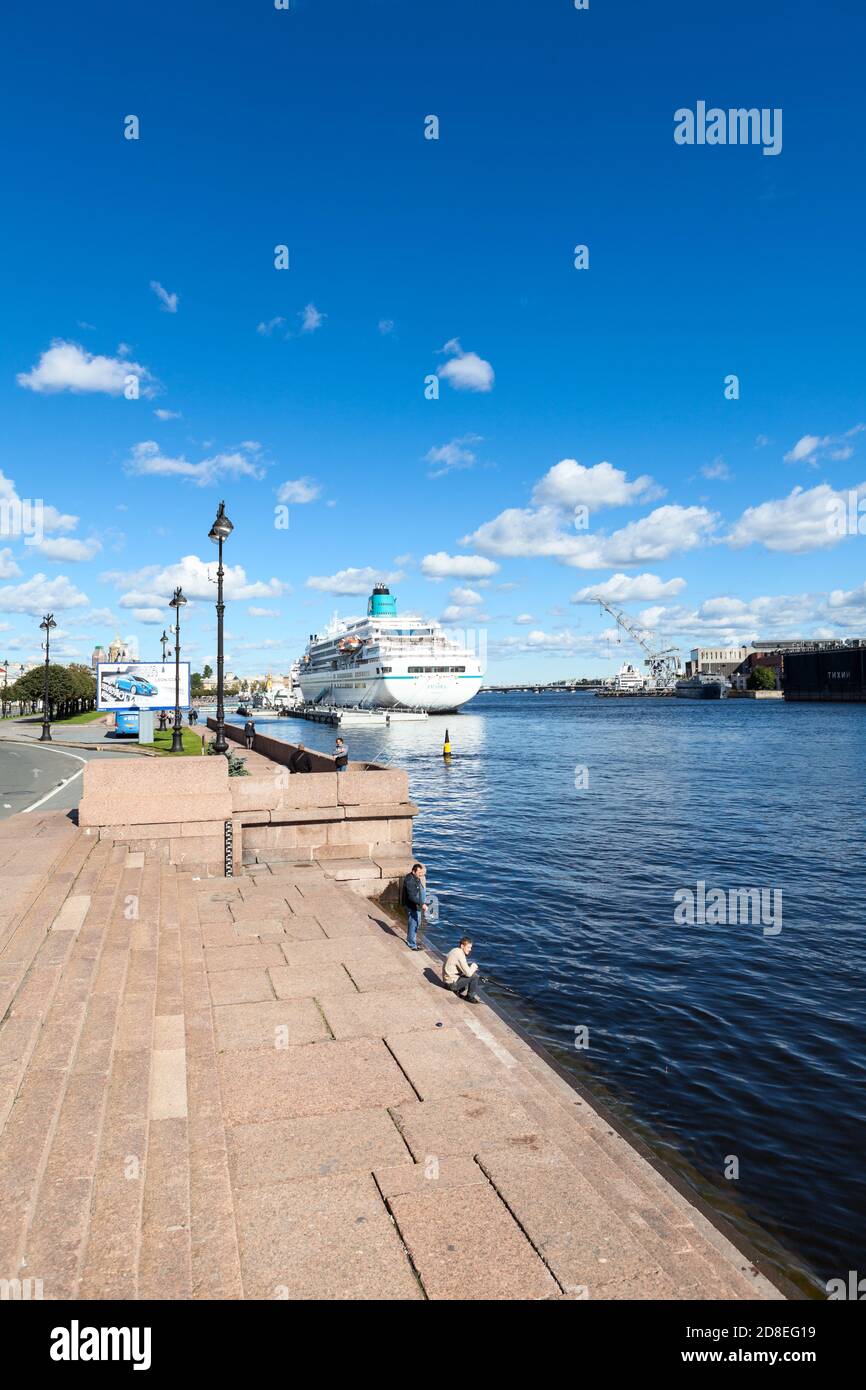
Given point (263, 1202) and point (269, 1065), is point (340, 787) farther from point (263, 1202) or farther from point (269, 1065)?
point (263, 1202)

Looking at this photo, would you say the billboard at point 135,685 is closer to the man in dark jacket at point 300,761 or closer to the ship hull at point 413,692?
the man in dark jacket at point 300,761

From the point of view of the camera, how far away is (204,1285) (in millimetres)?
4582

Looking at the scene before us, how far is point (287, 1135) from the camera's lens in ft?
21.0

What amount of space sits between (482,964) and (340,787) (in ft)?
17.2

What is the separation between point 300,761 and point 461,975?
14.0 metres

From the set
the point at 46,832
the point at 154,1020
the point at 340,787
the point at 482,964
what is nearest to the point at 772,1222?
the point at 154,1020

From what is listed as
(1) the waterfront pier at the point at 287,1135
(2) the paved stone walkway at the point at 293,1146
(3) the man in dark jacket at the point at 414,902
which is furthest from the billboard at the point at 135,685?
(2) the paved stone walkway at the point at 293,1146

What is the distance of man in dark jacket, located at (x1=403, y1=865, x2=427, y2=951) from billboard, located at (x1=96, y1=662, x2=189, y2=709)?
38.8 metres

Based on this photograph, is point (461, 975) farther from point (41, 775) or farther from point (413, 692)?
point (413, 692)

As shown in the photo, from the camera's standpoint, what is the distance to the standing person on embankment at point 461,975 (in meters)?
9.55

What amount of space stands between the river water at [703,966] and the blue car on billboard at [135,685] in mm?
21709

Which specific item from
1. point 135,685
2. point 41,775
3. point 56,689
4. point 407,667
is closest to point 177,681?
point 135,685

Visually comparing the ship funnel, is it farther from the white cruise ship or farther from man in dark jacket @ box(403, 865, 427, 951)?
man in dark jacket @ box(403, 865, 427, 951)
